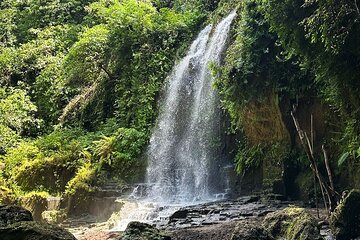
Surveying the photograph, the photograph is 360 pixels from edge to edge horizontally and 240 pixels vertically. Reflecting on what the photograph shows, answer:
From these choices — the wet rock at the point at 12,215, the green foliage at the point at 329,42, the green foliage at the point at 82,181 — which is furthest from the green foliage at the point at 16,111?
the wet rock at the point at 12,215

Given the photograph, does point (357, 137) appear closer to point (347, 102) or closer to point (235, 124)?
point (347, 102)

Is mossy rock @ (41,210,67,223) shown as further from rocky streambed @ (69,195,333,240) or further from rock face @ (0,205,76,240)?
rock face @ (0,205,76,240)

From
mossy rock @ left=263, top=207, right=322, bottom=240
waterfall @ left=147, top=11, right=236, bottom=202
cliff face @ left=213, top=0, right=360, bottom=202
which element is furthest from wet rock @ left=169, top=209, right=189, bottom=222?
waterfall @ left=147, top=11, right=236, bottom=202

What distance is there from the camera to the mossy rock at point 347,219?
5930 millimetres

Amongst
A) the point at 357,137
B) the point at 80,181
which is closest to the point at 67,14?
the point at 80,181

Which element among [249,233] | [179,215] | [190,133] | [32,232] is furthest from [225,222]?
[190,133]

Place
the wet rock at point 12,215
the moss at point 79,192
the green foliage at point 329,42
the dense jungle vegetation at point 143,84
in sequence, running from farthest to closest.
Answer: the moss at point 79,192 → the dense jungle vegetation at point 143,84 → the green foliage at point 329,42 → the wet rock at point 12,215

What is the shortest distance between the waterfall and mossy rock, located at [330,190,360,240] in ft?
17.7

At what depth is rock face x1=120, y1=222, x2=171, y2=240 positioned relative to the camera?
4.62m

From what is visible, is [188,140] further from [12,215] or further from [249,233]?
[12,215]

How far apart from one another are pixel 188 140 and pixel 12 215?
859cm

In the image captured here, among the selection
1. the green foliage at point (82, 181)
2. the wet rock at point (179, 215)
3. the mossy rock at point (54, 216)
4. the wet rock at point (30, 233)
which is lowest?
the mossy rock at point (54, 216)

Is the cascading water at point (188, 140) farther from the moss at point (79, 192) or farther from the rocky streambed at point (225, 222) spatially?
the moss at point (79, 192)

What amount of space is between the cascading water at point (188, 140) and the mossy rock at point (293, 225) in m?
3.81
